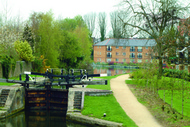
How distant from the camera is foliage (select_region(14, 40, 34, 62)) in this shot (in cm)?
3044

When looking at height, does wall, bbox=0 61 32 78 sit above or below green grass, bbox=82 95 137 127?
above

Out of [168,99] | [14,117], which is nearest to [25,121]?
[14,117]

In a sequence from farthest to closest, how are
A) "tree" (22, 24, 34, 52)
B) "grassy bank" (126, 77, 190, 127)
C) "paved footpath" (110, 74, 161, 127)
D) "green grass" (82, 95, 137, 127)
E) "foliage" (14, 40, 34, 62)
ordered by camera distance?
"tree" (22, 24, 34, 52), "foliage" (14, 40, 34, 62), "green grass" (82, 95, 137, 127), "paved footpath" (110, 74, 161, 127), "grassy bank" (126, 77, 190, 127)

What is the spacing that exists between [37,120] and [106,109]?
493 cm

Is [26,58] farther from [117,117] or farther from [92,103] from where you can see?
[117,117]

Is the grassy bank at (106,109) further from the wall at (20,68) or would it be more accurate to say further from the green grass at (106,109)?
the wall at (20,68)

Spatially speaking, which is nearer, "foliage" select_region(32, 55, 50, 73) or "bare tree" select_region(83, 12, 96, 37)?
"foliage" select_region(32, 55, 50, 73)

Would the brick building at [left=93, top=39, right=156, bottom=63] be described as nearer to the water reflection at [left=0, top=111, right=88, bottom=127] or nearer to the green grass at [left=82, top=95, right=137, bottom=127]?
the green grass at [left=82, top=95, right=137, bottom=127]

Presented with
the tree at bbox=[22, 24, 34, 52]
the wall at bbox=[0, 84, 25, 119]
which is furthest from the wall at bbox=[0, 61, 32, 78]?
the wall at bbox=[0, 84, 25, 119]

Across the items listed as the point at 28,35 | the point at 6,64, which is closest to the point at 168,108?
the point at 6,64

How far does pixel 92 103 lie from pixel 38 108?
519 cm

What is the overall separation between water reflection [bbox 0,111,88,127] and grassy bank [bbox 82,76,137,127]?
4.13ft

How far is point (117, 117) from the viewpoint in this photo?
40.3ft

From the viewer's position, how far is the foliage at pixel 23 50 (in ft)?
99.9
